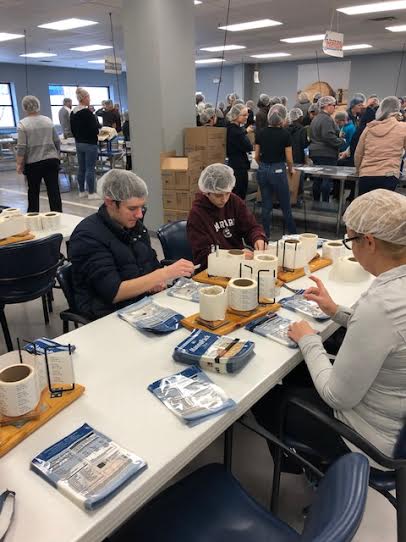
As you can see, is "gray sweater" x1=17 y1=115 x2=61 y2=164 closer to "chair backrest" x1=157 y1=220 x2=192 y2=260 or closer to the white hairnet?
"chair backrest" x1=157 y1=220 x2=192 y2=260

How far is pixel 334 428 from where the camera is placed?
1.19m

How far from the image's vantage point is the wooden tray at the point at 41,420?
0.95 meters

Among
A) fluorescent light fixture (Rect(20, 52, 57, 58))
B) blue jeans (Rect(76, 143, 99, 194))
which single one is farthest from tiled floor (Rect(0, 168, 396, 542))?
fluorescent light fixture (Rect(20, 52, 57, 58))

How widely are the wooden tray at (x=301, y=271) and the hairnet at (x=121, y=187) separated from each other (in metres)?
0.72

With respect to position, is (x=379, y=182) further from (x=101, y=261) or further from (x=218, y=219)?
(x=101, y=261)

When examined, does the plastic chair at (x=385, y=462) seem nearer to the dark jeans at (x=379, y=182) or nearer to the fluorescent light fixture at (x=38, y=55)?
the dark jeans at (x=379, y=182)

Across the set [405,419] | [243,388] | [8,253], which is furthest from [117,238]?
[405,419]

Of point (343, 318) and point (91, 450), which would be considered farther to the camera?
point (343, 318)

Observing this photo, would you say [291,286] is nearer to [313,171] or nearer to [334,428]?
[334,428]

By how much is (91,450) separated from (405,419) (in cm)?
79

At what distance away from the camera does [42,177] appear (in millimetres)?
5012

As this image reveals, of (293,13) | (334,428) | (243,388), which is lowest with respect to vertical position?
(334,428)

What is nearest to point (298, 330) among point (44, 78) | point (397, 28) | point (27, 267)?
point (27, 267)

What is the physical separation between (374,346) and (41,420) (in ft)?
2.71
